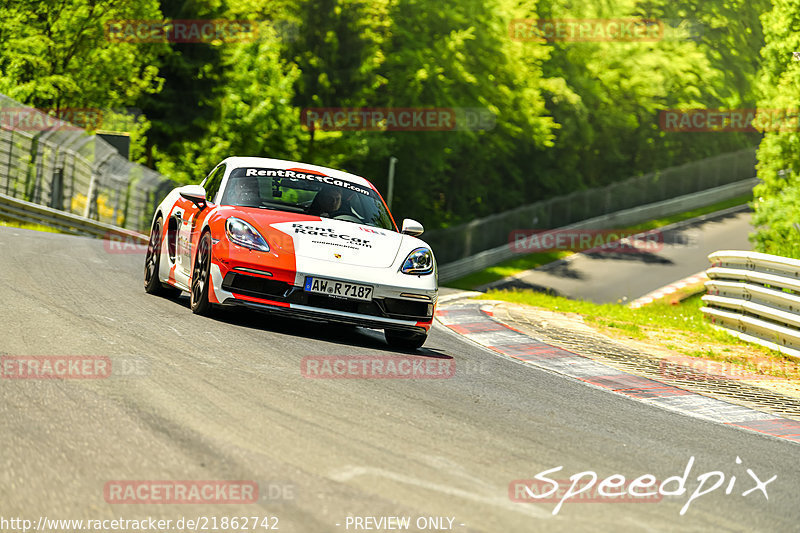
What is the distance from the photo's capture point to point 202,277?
837cm

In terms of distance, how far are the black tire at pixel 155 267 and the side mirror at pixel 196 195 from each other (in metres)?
1.13

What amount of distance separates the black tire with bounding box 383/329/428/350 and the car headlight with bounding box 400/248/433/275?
0.57 m

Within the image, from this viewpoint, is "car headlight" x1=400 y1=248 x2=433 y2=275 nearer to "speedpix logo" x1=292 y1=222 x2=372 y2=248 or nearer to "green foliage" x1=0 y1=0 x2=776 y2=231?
"speedpix logo" x1=292 y1=222 x2=372 y2=248

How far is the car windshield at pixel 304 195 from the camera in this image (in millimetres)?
8914

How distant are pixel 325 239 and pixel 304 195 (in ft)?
3.37

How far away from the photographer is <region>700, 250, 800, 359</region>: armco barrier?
37.4 feet

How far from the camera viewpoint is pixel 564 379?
8.30 metres

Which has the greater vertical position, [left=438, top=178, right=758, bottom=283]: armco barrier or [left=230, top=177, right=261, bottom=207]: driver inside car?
[left=230, top=177, right=261, bottom=207]: driver inside car

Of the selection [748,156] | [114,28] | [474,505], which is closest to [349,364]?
[474,505]

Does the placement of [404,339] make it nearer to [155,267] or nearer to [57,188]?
[155,267]

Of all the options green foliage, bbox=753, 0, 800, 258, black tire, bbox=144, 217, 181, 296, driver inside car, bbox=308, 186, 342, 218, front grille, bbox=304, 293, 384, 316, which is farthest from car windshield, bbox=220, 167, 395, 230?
green foliage, bbox=753, 0, 800, 258

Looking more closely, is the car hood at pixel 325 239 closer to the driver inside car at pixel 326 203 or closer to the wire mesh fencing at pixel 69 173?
the driver inside car at pixel 326 203

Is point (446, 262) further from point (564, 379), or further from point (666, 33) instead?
point (564, 379)

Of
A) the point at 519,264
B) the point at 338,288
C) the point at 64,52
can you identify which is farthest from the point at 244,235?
the point at 519,264
